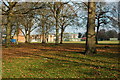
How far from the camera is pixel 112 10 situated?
26.4 m

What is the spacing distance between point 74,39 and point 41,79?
259 ft

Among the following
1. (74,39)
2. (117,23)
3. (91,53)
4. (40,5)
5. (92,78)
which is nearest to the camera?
(92,78)

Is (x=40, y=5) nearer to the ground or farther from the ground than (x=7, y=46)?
farther from the ground

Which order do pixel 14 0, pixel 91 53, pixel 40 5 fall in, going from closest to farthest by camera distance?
1. pixel 91 53
2. pixel 40 5
3. pixel 14 0

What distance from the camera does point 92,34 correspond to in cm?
1088

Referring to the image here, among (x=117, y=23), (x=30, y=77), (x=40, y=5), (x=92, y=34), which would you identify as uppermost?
(x=40, y=5)

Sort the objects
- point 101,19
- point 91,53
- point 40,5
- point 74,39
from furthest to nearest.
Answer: point 74,39, point 101,19, point 40,5, point 91,53

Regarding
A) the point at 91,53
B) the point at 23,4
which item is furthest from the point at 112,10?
the point at 91,53

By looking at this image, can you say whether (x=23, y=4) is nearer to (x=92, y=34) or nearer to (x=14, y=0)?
(x=14, y=0)

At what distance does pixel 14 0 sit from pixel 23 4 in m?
1.53

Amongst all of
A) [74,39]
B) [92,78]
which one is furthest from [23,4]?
[74,39]

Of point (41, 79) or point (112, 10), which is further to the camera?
point (112, 10)

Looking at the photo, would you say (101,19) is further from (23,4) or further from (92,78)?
(92,78)

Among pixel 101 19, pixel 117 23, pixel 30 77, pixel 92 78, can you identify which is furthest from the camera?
pixel 101 19
